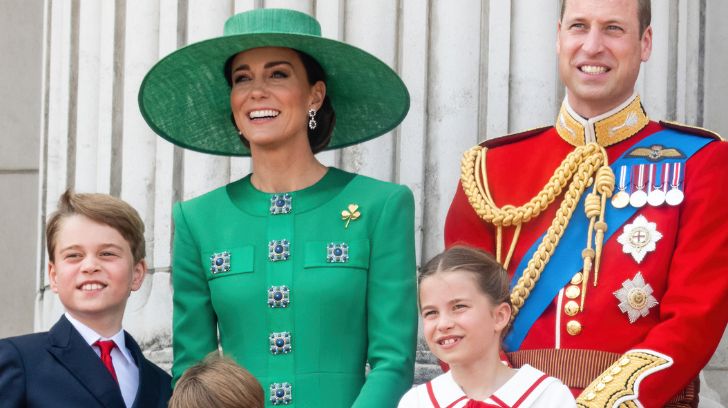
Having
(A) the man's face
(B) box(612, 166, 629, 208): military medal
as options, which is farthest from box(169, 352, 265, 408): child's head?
(A) the man's face

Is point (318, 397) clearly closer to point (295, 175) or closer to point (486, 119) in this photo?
point (295, 175)

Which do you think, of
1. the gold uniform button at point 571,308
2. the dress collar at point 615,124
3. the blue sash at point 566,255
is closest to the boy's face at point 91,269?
the blue sash at point 566,255

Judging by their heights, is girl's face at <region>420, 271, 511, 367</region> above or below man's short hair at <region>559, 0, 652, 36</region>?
below

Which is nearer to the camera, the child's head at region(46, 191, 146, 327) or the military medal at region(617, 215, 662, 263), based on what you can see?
the military medal at region(617, 215, 662, 263)

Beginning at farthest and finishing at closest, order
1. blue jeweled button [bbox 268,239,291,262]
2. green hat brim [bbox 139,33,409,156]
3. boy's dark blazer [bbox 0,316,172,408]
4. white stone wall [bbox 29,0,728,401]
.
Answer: white stone wall [bbox 29,0,728,401], green hat brim [bbox 139,33,409,156], blue jeweled button [bbox 268,239,291,262], boy's dark blazer [bbox 0,316,172,408]

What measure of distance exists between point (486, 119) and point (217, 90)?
904 millimetres

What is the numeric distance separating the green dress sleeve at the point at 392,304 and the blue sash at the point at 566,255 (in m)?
0.28

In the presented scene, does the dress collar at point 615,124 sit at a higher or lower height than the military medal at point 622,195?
higher

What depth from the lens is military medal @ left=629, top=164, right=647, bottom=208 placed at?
5.39 meters

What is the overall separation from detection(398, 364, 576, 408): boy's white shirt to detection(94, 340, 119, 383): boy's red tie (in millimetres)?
867

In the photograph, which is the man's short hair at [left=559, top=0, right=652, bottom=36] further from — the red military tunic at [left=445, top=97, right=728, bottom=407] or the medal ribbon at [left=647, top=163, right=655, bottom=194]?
the medal ribbon at [left=647, top=163, right=655, bottom=194]

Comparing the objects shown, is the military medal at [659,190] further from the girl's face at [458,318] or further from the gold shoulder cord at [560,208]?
the girl's face at [458,318]

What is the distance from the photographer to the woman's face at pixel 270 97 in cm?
562

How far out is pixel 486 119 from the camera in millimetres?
6320
